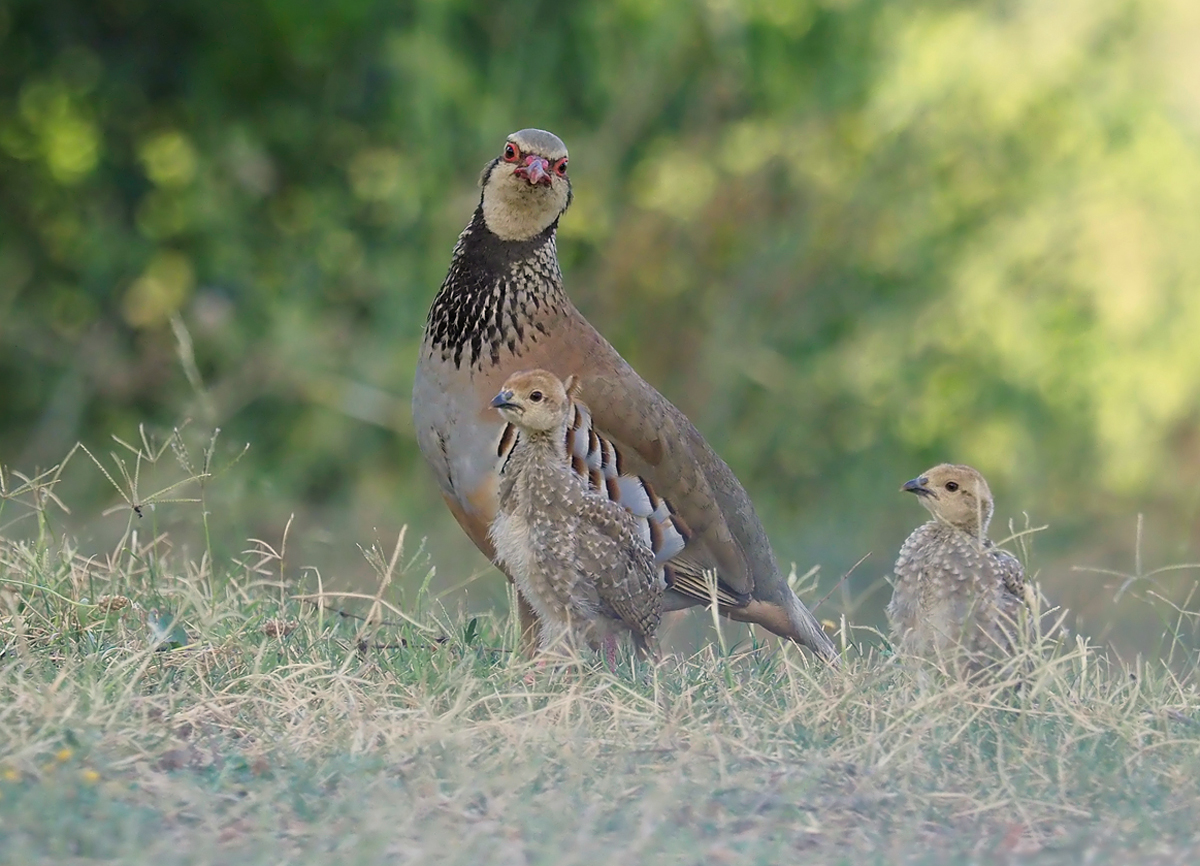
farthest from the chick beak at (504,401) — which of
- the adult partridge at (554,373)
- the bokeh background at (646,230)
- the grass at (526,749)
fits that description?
the bokeh background at (646,230)

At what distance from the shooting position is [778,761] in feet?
12.7

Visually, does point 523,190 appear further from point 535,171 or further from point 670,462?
point 670,462

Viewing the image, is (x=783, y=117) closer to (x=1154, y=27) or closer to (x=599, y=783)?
(x=1154, y=27)

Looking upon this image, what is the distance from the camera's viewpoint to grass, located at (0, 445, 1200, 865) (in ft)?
10.9

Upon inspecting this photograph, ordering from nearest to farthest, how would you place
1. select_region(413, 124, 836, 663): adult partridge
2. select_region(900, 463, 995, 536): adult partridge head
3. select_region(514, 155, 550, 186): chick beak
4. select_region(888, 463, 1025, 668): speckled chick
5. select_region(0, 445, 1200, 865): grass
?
select_region(0, 445, 1200, 865): grass, select_region(888, 463, 1025, 668): speckled chick, select_region(900, 463, 995, 536): adult partridge head, select_region(413, 124, 836, 663): adult partridge, select_region(514, 155, 550, 186): chick beak

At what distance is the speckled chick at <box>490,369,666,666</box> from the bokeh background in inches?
215

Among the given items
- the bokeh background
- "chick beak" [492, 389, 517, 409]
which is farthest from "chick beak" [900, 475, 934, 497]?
the bokeh background

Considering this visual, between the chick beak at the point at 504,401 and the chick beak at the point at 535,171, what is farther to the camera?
the chick beak at the point at 535,171

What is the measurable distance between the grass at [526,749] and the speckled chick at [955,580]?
148mm

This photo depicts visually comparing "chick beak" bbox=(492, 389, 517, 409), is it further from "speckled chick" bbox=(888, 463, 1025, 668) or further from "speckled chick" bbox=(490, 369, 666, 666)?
"speckled chick" bbox=(888, 463, 1025, 668)

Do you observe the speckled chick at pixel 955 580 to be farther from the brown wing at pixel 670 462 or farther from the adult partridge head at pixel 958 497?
the brown wing at pixel 670 462

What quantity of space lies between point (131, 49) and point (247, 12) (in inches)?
32.0

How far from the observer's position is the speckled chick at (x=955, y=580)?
15.3 ft

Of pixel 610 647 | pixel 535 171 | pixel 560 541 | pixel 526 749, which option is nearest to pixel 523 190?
pixel 535 171
